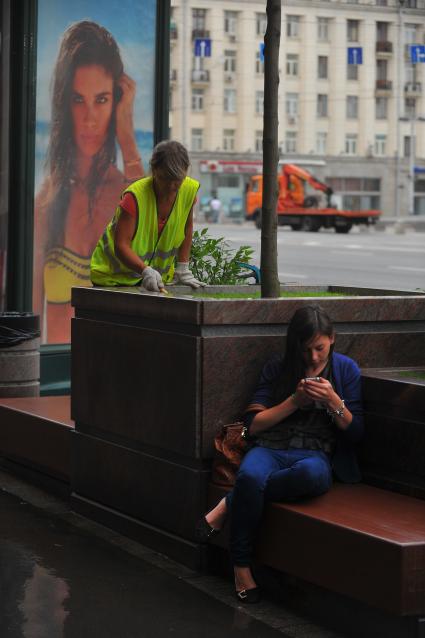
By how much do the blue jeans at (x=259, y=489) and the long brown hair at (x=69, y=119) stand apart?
5.50 metres

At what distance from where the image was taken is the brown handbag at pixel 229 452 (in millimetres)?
4977

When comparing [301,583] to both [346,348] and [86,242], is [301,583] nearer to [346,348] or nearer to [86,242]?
[346,348]

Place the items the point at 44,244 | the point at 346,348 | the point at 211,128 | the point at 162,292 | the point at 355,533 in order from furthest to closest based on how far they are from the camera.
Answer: the point at 211,128 → the point at 44,244 → the point at 162,292 → the point at 346,348 → the point at 355,533

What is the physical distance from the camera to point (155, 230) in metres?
6.33

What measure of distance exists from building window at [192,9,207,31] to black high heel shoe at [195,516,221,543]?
2985 inches

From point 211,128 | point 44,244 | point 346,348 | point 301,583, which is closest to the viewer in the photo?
point 301,583

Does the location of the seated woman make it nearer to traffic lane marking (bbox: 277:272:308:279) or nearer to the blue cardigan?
the blue cardigan

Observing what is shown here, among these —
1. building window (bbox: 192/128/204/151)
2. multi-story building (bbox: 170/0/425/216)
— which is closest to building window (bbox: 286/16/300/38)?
multi-story building (bbox: 170/0/425/216)

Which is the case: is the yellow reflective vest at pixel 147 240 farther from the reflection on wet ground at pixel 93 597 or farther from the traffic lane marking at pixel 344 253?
the traffic lane marking at pixel 344 253

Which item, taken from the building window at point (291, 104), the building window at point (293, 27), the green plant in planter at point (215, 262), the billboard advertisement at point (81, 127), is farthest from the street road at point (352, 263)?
the building window at point (293, 27)

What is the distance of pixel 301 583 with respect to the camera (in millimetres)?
4641

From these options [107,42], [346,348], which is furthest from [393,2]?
[346,348]

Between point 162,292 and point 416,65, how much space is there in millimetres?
81209

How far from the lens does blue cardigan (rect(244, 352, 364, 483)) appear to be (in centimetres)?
486
